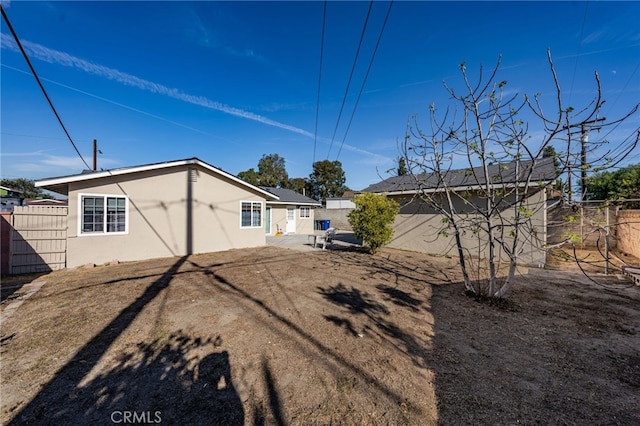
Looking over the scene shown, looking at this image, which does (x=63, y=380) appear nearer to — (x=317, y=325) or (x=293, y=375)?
(x=293, y=375)

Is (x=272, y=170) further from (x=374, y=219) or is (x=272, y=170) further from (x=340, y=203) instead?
(x=374, y=219)

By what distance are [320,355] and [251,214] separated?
981 centimetres

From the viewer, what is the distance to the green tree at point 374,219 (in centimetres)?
1011

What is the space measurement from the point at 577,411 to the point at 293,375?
2.62 meters

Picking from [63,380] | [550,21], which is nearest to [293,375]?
[63,380]

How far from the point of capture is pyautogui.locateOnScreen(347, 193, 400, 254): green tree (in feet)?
33.2

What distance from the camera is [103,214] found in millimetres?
8281

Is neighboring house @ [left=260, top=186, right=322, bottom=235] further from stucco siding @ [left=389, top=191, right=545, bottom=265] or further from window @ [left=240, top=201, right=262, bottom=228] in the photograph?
stucco siding @ [left=389, top=191, right=545, bottom=265]

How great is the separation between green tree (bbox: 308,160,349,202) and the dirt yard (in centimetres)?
4144

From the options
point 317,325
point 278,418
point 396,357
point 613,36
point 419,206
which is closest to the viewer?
point 278,418

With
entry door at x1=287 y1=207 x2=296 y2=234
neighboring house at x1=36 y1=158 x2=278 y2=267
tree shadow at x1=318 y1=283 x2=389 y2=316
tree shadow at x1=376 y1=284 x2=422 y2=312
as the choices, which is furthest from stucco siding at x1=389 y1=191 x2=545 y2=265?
entry door at x1=287 y1=207 x2=296 y2=234

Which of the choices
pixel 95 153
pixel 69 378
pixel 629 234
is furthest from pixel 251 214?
pixel 629 234

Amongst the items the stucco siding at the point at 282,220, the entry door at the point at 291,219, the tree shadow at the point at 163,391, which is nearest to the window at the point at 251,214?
the stucco siding at the point at 282,220

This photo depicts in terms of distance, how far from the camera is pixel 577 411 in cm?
214
